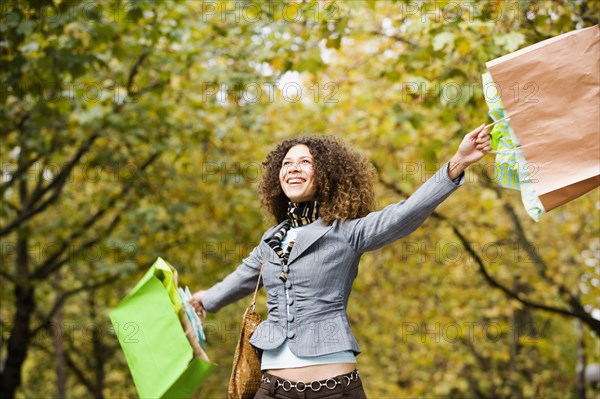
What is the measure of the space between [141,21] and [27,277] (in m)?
4.43

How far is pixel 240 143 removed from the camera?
10.2 meters

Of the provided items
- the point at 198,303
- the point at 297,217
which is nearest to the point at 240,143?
the point at 198,303

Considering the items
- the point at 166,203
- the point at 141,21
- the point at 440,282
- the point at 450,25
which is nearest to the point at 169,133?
the point at 166,203

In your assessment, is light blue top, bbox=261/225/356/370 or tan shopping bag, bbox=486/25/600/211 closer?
tan shopping bag, bbox=486/25/600/211

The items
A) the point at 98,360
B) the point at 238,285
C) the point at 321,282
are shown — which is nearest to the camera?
the point at 321,282

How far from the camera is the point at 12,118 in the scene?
812 cm

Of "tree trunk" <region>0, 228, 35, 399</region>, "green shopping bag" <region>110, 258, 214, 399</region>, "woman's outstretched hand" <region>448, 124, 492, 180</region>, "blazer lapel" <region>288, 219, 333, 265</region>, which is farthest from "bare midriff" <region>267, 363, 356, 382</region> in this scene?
"tree trunk" <region>0, 228, 35, 399</region>

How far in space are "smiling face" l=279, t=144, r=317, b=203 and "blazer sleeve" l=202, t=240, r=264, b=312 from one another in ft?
1.19

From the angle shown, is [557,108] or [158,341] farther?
[158,341]

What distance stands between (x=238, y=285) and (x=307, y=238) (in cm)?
66

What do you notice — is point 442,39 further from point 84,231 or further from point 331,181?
point 84,231

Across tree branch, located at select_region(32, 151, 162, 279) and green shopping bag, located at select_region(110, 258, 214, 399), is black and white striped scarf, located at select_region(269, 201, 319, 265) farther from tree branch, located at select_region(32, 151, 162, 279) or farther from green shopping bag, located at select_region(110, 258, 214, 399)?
tree branch, located at select_region(32, 151, 162, 279)

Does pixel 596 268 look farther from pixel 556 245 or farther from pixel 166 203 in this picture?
pixel 166 203

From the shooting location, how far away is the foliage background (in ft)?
18.7
